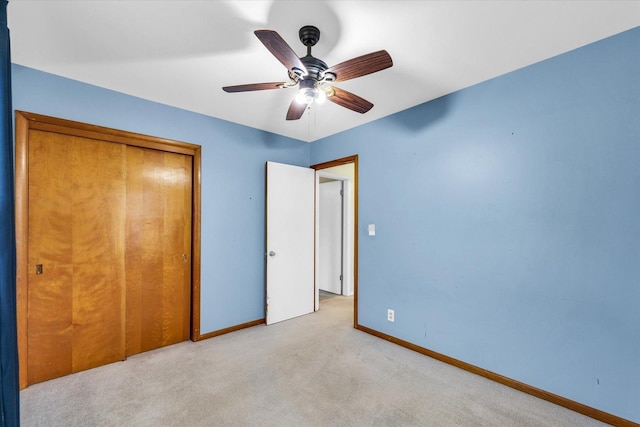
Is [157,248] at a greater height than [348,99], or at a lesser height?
lesser

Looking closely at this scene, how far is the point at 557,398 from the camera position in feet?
6.26

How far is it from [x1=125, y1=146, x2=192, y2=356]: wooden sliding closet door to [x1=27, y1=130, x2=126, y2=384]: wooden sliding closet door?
104 mm

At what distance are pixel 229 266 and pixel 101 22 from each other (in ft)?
7.63

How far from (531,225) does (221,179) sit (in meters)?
2.93

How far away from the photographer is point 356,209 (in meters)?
3.33

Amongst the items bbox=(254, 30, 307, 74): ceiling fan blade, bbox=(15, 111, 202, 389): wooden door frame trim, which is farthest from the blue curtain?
bbox=(15, 111, 202, 389): wooden door frame trim

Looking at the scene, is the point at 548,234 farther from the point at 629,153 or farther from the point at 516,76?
the point at 516,76

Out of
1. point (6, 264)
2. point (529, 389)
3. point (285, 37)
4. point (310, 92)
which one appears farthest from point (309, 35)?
point (529, 389)

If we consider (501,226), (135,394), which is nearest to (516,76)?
(501,226)

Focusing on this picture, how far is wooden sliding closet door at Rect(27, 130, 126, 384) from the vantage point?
216 cm

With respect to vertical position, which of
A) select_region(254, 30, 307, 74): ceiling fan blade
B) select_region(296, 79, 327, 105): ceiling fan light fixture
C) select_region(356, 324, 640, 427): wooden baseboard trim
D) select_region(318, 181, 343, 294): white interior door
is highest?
select_region(254, 30, 307, 74): ceiling fan blade

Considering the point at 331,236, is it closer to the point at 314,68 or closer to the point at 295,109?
the point at 295,109

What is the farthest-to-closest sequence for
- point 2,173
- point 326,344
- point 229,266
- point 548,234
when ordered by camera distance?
point 229,266 < point 326,344 < point 548,234 < point 2,173

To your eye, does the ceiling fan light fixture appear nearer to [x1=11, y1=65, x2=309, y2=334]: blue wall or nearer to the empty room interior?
the empty room interior
